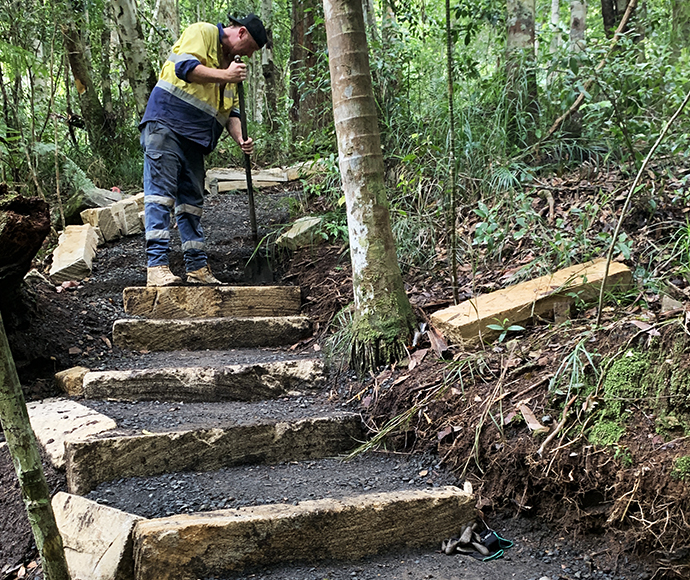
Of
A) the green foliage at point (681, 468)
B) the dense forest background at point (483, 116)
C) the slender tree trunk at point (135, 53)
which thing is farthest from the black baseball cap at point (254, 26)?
the green foliage at point (681, 468)

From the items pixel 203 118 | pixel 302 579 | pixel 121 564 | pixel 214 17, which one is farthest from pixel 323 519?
pixel 214 17

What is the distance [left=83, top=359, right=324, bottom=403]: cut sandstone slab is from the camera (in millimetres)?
2750

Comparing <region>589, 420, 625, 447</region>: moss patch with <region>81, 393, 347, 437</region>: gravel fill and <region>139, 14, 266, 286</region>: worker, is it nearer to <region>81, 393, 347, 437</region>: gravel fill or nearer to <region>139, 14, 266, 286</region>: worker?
<region>81, 393, 347, 437</region>: gravel fill

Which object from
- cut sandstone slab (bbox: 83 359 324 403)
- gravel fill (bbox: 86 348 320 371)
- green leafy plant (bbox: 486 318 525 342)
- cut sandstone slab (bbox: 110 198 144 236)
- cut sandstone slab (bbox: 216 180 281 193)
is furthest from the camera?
cut sandstone slab (bbox: 216 180 281 193)

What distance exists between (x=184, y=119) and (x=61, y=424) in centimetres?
244

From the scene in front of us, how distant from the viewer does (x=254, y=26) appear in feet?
13.1

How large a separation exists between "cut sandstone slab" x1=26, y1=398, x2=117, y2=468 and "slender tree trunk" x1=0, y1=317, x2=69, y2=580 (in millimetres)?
799

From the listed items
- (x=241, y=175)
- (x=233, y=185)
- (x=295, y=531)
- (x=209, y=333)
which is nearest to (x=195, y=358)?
(x=209, y=333)

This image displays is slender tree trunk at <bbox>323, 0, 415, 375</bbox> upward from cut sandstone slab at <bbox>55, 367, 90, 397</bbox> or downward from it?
upward

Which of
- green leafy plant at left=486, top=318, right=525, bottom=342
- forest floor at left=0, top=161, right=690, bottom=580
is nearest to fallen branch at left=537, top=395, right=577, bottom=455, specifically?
forest floor at left=0, top=161, right=690, bottom=580

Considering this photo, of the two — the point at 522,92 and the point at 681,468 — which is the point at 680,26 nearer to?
the point at 522,92

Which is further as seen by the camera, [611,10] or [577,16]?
[577,16]

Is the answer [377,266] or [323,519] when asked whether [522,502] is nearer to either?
[323,519]

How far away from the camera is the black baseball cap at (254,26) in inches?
156
